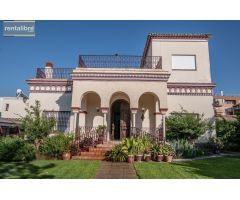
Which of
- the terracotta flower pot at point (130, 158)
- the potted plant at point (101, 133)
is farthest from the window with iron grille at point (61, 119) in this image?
the terracotta flower pot at point (130, 158)

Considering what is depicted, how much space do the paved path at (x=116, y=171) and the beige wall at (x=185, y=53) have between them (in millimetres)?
8783

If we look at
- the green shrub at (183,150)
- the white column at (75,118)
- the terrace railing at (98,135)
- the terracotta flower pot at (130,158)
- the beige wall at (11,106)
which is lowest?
the terracotta flower pot at (130,158)

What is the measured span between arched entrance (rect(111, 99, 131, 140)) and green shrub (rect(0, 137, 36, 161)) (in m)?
6.30

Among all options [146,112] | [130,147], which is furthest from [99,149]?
[146,112]

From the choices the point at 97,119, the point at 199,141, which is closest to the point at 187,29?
the point at 199,141

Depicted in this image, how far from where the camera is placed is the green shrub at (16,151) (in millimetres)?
10547

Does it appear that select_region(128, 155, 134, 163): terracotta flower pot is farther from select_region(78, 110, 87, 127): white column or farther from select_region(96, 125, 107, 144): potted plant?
select_region(78, 110, 87, 127): white column

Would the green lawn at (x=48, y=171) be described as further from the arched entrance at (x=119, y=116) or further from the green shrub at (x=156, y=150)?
the arched entrance at (x=119, y=116)

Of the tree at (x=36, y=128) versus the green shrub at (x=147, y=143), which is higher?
the tree at (x=36, y=128)

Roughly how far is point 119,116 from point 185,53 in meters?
6.83

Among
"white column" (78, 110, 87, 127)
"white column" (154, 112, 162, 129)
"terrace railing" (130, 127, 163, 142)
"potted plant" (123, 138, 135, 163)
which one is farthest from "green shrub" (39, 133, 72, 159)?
"white column" (154, 112, 162, 129)

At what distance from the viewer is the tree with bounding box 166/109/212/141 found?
45.0 feet

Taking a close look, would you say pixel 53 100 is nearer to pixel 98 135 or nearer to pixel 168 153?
pixel 98 135
